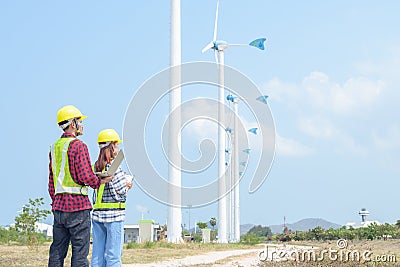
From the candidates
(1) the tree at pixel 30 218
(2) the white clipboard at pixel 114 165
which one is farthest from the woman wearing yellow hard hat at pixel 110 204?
(1) the tree at pixel 30 218

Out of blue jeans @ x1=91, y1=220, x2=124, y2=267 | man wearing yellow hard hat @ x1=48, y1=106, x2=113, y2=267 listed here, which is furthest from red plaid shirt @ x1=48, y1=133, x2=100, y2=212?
blue jeans @ x1=91, y1=220, x2=124, y2=267

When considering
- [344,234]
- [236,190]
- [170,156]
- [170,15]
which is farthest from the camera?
[236,190]

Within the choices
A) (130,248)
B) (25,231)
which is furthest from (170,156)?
(25,231)

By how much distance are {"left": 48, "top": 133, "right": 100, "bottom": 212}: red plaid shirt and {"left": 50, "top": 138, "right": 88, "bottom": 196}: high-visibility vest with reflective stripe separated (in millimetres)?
41

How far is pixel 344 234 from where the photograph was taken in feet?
101

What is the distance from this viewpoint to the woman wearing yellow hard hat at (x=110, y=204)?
23.9 feet

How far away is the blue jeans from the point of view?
7273 millimetres

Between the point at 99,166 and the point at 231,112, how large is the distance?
31.2 meters

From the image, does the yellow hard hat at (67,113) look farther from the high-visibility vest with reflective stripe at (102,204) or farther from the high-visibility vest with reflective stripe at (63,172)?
the high-visibility vest with reflective stripe at (102,204)

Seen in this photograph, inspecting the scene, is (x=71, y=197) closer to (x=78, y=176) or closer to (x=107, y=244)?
(x=78, y=176)

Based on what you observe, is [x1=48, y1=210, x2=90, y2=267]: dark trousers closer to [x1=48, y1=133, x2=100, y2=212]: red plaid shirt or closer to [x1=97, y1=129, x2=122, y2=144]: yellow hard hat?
[x1=48, y1=133, x2=100, y2=212]: red plaid shirt

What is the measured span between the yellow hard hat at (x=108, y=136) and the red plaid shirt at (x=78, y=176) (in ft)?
2.97

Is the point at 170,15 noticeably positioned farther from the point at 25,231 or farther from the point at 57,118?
the point at 57,118

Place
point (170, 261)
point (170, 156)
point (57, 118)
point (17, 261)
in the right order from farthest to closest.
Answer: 1. point (170, 156)
2. point (170, 261)
3. point (17, 261)
4. point (57, 118)
